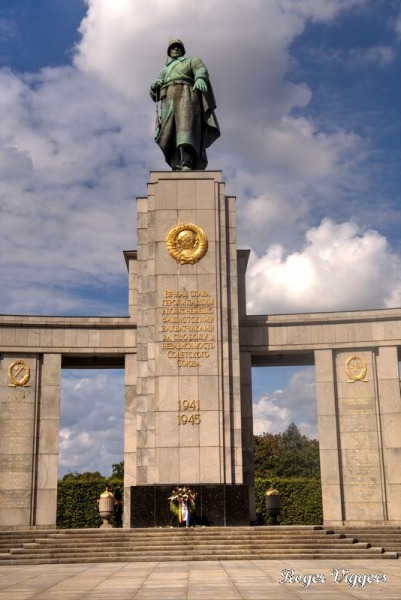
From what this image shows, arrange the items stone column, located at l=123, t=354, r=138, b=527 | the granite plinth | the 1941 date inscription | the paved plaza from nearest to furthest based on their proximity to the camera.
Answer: the paved plaza, the granite plinth, the 1941 date inscription, stone column, located at l=123, t=354, r=138, b=527

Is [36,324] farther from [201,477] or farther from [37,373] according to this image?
[201,477]

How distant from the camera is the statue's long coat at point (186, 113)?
3048cm

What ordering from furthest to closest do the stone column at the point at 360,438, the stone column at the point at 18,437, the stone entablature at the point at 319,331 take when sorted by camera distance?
the stone entablature at the point at 319,331 → the stone column at the point at 360,438 → the stone column at the point at 18,437

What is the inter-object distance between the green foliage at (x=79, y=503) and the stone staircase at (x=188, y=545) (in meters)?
15.2

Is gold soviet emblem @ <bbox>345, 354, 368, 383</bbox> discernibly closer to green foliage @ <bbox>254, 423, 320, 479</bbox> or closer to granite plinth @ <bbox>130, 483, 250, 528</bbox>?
granite plinth @ <bbox>130, 483, 250, 528</bbox>

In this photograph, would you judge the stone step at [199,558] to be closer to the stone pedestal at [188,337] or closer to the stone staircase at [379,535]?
the stone staircase at [379,535]

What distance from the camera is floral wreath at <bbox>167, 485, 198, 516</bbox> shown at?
2512 cm

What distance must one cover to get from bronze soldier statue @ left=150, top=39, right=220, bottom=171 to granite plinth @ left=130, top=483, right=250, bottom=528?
41.7ft

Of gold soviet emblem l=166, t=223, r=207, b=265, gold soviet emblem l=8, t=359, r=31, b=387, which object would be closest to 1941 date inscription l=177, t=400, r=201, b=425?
gold soviet emblem l=166, t=223, r=207, b=265

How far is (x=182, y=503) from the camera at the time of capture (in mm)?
25000

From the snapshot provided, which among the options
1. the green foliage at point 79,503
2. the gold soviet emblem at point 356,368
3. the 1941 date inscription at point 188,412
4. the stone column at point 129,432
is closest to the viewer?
the 1941 date inscription at point 188,412

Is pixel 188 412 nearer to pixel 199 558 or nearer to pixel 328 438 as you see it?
pixel 328 438

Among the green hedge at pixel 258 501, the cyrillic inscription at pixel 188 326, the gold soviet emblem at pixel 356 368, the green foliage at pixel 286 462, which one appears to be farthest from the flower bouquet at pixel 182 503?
the green foliage at pixel 286 462

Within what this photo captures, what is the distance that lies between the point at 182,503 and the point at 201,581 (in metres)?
10.2
